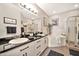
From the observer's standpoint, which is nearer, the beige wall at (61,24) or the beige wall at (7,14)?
the beige wall at (7,14)

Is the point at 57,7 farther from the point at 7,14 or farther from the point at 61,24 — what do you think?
the point at 7,14

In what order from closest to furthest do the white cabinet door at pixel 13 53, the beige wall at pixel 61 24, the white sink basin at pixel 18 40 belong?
1. the white cabinet door at pixel 13 53
2. the white sink basin at pixel 18 40
3. the beige wall at pixel 61 24

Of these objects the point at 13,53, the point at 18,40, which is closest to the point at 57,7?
the point at 18,40

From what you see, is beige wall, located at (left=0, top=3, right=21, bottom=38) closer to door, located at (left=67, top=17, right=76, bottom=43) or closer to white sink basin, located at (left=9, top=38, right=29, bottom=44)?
white sink basin, located at (left=9, top=38, right=29, bottom=44)

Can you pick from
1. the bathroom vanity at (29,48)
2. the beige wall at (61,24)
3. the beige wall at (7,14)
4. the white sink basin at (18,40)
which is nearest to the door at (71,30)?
the beige wall at (61,24)

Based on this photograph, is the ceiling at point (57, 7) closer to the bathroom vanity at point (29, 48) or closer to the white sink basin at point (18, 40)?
the bathroom vanity at point (29, 48)

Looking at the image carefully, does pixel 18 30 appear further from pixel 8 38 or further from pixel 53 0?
pixel 53 0

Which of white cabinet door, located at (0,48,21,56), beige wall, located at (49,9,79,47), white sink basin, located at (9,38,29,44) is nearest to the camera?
white cabinet door, located at (0,48,21,56)

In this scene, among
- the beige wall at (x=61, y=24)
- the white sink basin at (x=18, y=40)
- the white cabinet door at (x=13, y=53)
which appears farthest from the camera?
the beige wall at (x=61, y=24)

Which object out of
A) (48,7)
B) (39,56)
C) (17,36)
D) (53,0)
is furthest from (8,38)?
(53,0)

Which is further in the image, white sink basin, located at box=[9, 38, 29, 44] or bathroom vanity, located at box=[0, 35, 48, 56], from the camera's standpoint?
white sink basin, located at box=[9, 38, 29, 44]

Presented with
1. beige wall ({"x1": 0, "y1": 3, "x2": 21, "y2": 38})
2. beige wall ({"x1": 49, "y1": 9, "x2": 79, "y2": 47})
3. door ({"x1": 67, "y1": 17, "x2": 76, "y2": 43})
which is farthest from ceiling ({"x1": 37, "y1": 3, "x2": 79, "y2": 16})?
beige wall ({"x1": 0, "y1": 3, "x2": 21, "y2": 38})

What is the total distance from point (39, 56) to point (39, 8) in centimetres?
89

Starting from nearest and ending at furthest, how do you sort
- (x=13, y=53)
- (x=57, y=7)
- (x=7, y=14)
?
1. (x=13, y=53)
2. (x=7, y=14)
3. (x=57, y=7)
